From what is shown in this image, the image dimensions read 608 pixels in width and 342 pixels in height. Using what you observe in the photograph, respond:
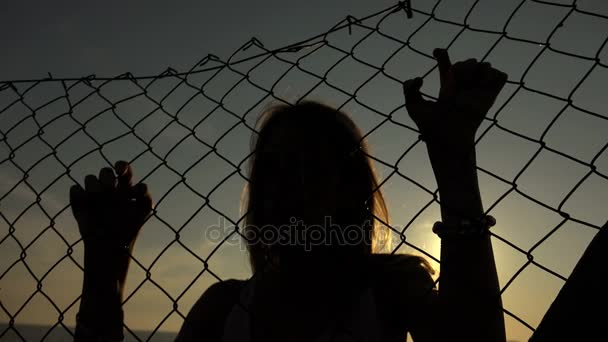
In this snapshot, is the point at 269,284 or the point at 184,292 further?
the point at 269,284

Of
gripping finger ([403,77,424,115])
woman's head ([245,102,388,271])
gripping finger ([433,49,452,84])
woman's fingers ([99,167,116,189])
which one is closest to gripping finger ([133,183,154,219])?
woman's fingers ([99,167,116,189])

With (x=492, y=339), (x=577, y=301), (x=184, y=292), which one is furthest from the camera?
(x=184, y=292)

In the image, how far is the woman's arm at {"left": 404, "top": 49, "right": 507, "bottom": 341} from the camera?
139 centimetres

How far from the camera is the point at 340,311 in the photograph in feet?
6.63

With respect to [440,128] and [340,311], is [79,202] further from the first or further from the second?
[440,128]

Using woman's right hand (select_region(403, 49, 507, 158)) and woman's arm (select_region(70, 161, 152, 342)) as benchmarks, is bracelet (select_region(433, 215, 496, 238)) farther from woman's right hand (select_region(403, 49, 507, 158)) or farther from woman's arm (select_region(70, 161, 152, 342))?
woman's arm (select_region(70, 161, 152, 342))

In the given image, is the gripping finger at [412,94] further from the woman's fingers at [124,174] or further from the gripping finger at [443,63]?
the woman's fingers at [124,174]

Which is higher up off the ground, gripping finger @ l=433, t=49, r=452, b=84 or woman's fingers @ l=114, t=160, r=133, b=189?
gripping finger @ l=433, t=49, r=452, b=84

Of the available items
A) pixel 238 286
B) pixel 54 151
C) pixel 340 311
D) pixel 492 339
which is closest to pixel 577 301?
pixel 492 339

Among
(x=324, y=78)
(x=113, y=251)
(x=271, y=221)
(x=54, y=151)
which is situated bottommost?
(x=113, y=251)

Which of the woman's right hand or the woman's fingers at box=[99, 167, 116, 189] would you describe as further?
the woman's fingers at box=[99, 167, 116, 189]

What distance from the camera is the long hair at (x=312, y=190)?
2039 millimetres

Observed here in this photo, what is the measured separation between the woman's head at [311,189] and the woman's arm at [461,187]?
443mm

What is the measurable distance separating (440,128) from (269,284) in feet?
3.81
